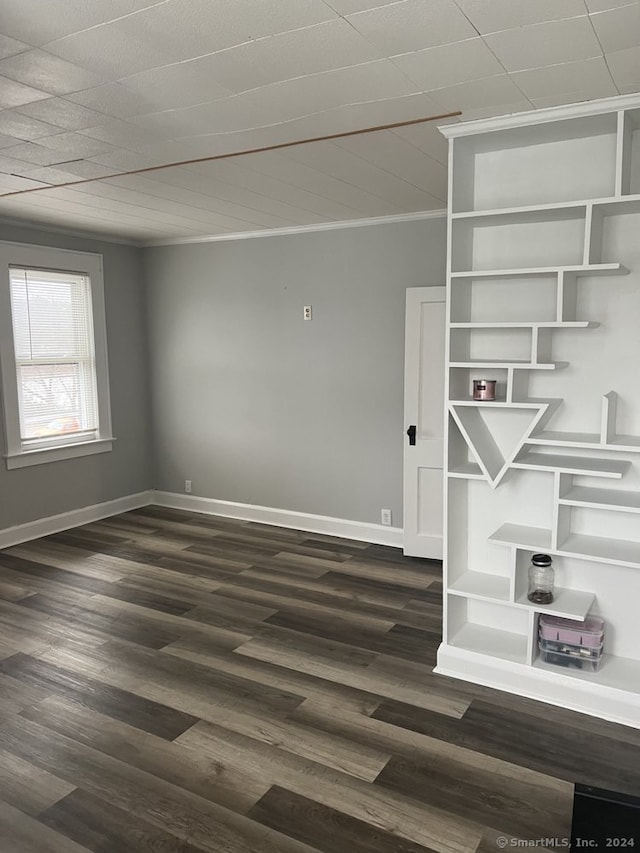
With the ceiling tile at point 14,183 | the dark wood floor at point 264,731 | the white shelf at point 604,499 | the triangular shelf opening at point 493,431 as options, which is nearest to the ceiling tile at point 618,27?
the triangular shelf opening at point 493,431

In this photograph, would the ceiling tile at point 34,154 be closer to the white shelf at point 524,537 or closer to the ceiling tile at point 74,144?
the ceiling tile at point 74,144

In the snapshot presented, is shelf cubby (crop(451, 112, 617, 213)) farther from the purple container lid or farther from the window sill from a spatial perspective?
the window sill

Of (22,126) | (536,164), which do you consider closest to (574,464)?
(536,164)

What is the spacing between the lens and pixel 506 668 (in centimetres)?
289

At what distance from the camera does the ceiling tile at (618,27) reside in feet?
5.79

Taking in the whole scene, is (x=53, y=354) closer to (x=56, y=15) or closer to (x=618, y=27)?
(x=56, y=15)

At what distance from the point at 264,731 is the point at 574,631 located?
140cm

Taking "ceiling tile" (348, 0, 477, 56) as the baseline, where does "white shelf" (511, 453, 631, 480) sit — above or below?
below

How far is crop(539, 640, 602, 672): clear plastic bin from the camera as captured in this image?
109 inches

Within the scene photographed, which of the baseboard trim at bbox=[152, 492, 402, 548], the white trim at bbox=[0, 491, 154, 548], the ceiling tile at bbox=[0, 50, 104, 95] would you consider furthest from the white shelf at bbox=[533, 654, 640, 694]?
the white trim at bbox=[0, 491, 154, 548]

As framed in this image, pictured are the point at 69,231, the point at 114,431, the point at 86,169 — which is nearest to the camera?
the point at 86,169

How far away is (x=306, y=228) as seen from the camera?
4.97 meters

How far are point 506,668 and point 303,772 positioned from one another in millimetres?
1062

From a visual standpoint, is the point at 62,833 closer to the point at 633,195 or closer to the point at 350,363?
the point at 633,195
